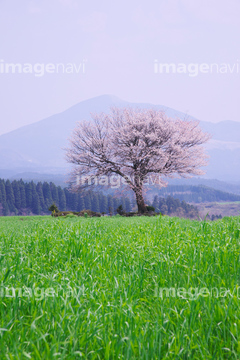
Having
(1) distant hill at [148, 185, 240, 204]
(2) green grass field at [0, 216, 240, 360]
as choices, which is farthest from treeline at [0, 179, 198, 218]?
(1) distant hill at [148, 185, 240, 204]

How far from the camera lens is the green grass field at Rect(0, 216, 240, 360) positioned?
5.57 feet

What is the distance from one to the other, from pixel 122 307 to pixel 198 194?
391 ft

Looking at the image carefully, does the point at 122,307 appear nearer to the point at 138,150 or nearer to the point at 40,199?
the point at 138,150

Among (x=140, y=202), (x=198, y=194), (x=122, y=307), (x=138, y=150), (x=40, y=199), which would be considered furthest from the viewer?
(x=198, y=194)

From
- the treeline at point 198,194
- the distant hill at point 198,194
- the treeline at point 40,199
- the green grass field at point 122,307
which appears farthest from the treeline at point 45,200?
the treeline at point 198,194

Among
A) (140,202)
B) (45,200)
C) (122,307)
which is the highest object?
(122,307)

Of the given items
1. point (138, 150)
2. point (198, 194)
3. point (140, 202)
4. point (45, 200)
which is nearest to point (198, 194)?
point (198, 194)

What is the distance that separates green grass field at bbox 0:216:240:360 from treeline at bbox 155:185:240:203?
10675cm

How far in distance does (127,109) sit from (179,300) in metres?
28.5

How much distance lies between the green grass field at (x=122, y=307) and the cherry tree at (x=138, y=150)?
75.1 feet

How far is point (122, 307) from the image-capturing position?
2133mm

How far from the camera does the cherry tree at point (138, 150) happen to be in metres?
26.6

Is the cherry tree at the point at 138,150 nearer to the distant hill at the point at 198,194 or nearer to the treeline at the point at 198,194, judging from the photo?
the distant hill at the point at 198,194

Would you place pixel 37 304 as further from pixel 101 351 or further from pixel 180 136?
pixel 180 136
